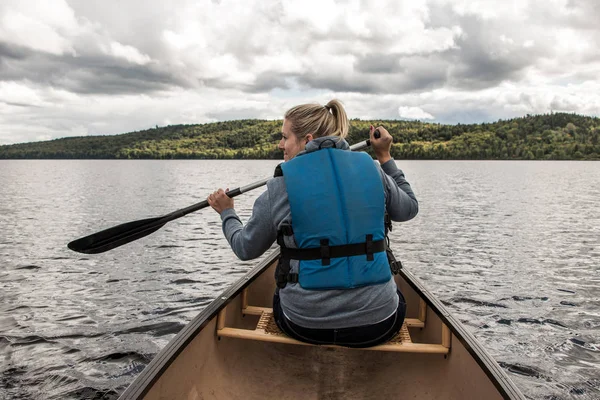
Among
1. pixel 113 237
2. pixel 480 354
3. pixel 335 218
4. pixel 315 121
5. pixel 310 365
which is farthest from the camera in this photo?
pixel 113 237

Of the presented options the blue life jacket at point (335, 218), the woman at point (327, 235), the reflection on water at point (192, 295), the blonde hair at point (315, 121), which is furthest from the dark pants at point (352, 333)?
the reflection on water at point (192, 295)

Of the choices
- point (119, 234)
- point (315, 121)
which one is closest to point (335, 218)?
point (315, 121)

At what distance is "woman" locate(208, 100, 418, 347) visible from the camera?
2.99 metres

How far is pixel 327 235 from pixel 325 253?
4.5 inches

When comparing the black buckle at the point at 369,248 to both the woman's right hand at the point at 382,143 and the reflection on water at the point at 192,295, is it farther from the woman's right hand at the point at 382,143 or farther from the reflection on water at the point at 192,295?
the reflection on water at the point at 192,295

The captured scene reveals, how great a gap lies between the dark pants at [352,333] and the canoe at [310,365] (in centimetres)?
18

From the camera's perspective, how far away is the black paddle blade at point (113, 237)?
466 centimetres

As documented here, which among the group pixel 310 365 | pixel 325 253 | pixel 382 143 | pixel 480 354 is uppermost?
pixel 382 143

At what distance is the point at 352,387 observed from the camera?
13.1 feet

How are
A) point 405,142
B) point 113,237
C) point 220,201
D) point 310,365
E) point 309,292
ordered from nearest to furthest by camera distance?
point 309,292, point 220,201, point 310,365, point 113,237, point 405,142

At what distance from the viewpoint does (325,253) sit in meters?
2.99

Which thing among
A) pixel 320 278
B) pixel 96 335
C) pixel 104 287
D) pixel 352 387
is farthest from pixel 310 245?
pixel 104 287

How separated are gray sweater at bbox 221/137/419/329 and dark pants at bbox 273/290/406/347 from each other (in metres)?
0.05

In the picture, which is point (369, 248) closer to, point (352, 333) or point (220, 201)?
point (352, 333)
